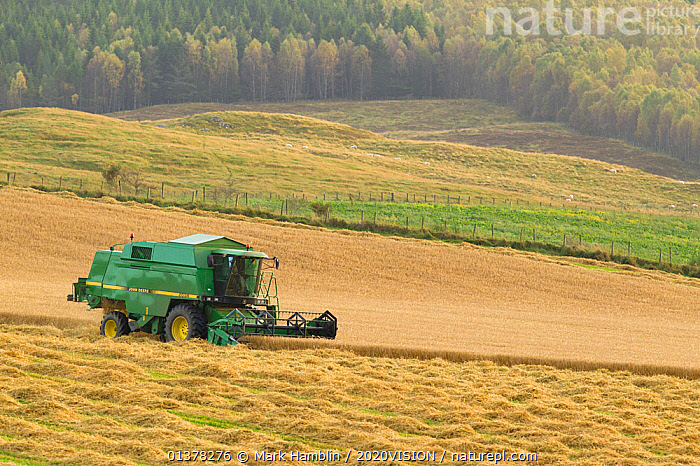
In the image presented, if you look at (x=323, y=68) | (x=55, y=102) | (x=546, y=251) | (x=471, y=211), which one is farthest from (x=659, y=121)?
(x=55, y=102)

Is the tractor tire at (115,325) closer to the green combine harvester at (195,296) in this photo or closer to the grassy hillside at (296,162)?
the green combine harvester at (195,296)

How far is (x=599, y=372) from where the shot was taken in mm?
19906

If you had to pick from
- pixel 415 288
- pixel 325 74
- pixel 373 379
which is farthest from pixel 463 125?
pixel 373 379

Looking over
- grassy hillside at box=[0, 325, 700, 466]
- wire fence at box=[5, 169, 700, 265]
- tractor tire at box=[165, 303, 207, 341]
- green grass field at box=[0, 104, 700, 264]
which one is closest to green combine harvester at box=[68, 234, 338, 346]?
tractor tire at box=[165, 303, 207, 341]

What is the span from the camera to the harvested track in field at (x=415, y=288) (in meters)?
24.1

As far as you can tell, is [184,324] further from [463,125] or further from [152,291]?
[463,125]

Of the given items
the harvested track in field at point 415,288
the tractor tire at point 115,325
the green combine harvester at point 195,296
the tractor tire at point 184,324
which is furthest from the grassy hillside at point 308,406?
the harvested track in field at point 415,288

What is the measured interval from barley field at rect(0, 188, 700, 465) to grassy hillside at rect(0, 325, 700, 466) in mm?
42

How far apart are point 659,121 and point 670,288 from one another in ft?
357

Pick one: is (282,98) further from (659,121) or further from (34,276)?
(34,276)

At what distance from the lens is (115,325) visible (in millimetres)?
22938

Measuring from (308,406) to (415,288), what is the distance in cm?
2313

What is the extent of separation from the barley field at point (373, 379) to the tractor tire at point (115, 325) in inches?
16.3

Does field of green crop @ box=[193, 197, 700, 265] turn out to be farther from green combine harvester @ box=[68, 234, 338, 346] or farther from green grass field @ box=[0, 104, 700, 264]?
green combine harvester @ box=[68, 234, 338, 346]
